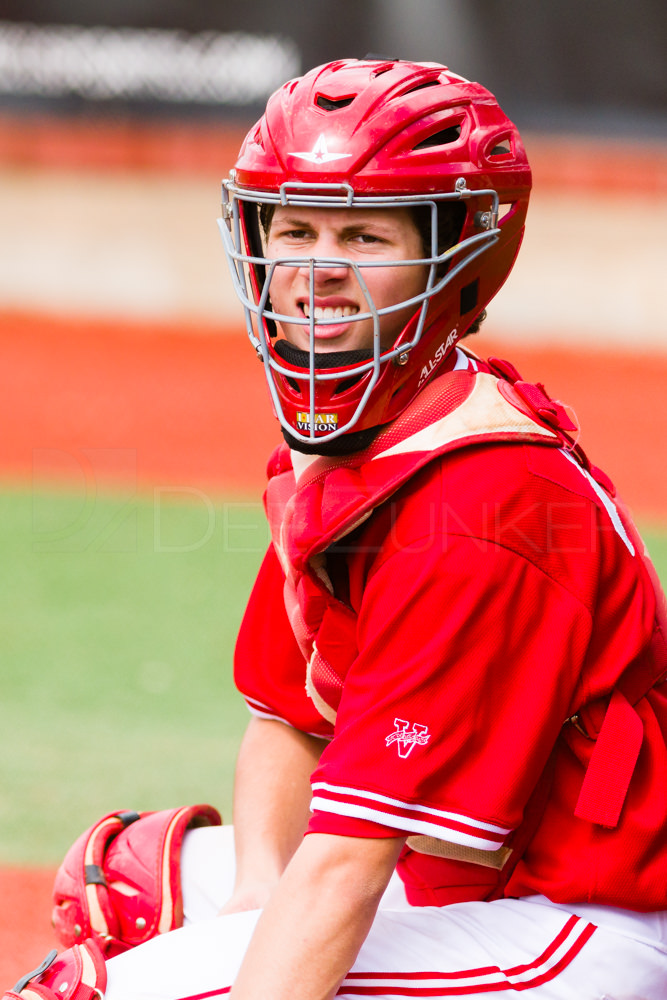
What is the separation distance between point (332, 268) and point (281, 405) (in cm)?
28

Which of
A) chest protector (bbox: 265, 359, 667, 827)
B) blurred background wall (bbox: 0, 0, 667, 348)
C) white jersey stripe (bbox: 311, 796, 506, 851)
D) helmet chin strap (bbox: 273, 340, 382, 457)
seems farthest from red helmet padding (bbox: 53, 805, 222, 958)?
blurred background wall (bbox: 0, 0, 667, 348)

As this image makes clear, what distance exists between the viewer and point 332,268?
2.11m

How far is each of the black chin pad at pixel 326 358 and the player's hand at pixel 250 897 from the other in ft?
3.53

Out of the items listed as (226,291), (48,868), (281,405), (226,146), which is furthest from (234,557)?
(226,146)

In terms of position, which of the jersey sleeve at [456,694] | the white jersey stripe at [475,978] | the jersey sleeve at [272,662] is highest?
the jersey sleeve at [456,694]

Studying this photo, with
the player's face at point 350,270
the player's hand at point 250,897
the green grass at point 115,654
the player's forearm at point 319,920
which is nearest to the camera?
the player's forearm at point 319,920

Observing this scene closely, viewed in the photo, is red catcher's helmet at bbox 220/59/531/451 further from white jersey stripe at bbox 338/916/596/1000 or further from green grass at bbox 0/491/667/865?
green grass at bbox 0/491/667/865

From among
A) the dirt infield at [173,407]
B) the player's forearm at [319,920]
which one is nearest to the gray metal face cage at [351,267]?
the player's forearm at [319,920]

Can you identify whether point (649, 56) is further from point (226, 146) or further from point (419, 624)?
point (419, 624)

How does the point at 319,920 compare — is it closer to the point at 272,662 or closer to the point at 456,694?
the point at 456,694

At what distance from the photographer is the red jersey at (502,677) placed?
6.22ft

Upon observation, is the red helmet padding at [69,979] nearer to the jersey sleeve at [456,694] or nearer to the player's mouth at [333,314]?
the jersey sleeve at [456,694]

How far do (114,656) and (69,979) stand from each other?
3.18 m

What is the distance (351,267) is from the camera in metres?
2.08
